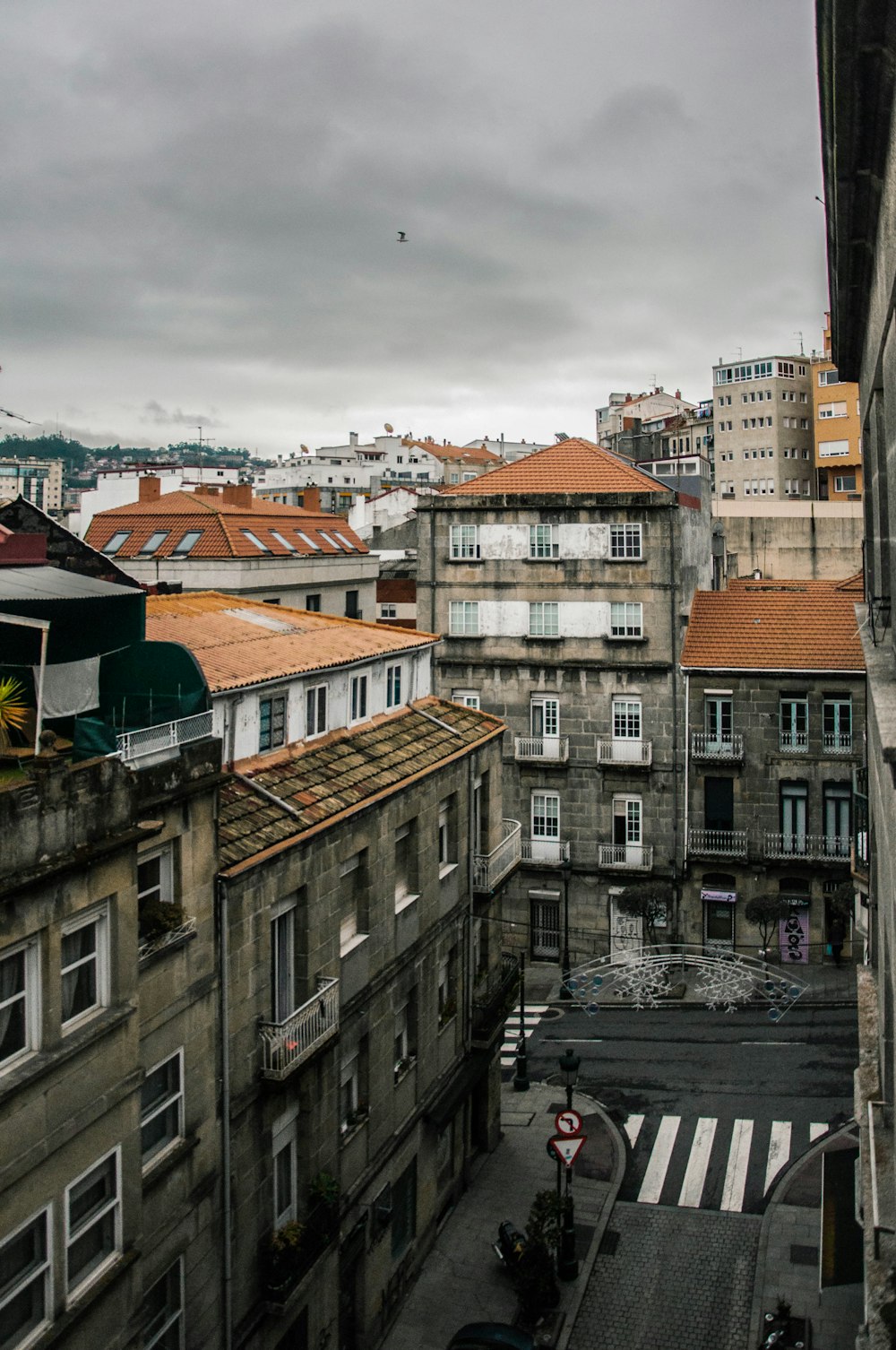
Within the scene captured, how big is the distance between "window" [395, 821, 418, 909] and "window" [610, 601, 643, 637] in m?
21.5

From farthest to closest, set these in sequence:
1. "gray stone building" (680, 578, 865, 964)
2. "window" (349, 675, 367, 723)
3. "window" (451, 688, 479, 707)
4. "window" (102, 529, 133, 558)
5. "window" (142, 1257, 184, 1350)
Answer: "window" (102, 529, 133, 558)
"window" (451, 688, 479, 707)
"gray stone building" (680, 578, 865, 964)
"window" (349, 675, 367, 723)
"window" (142, 1257, 184, 1350)

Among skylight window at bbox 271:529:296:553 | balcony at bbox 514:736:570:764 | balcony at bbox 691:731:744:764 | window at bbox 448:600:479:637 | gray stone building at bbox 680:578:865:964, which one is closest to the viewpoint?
gray stone building at bbox 680:578:865:964

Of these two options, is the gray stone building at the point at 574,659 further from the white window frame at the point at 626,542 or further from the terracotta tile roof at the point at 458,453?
the terracotta tile roof at the point at 458,453

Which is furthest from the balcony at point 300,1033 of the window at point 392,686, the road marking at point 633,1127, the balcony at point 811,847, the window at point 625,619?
the window at point 625,619

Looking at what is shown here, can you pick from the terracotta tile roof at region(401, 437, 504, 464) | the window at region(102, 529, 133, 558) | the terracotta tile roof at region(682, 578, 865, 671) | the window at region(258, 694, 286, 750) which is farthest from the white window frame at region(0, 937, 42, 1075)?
the terracotta tile roof at region(401, 437, 504, 464)

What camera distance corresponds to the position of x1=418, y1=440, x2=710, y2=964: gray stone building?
4600 centimetres

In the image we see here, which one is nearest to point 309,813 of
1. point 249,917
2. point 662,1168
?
point 249,917

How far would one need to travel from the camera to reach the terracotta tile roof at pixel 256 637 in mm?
23297

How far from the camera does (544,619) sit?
4784 cm

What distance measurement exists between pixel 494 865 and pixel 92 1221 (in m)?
17.9

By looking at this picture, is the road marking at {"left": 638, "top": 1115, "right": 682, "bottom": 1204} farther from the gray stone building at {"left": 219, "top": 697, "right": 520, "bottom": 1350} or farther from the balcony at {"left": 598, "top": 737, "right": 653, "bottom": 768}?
the balcony at {"left": 598, "top": 737, "right": 653, "bottom": 768}

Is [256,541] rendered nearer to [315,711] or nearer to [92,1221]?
[315,711]

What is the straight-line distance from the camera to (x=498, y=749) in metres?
33.6

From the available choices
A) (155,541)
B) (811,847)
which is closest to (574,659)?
(811,847)
